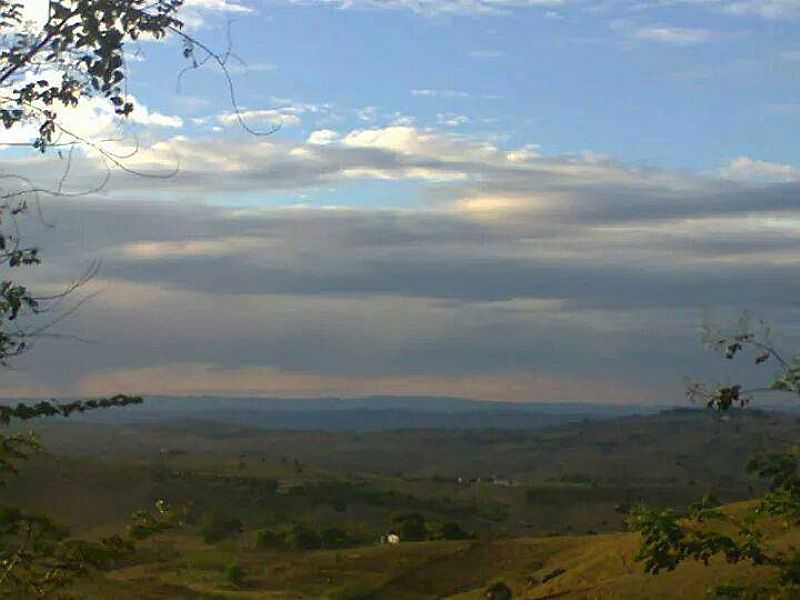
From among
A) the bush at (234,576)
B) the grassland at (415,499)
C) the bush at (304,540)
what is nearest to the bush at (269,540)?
the bush at (304,540)

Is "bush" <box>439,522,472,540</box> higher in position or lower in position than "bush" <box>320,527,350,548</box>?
higher

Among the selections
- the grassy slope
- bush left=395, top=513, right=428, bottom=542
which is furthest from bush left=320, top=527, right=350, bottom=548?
the grassy slope

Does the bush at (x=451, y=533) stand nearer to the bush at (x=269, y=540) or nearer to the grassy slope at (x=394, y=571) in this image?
the bush at (x=269, y=540)

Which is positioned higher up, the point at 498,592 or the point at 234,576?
the point at 498,592

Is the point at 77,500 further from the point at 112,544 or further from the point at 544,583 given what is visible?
the point at 112,544

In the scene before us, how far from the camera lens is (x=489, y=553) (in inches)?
1348

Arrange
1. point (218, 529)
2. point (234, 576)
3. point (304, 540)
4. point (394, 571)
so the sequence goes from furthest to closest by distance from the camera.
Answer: point (218, 529) < point (304, 540) < point (394, 571) < point (234, 576)

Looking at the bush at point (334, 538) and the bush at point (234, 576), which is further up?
the bush at point (234, 576)

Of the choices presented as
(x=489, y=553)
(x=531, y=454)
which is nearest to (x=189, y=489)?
(x=489, y=553)

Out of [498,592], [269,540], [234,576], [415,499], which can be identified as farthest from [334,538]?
[415,499]

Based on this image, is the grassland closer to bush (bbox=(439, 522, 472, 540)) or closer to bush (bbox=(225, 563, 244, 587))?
bush (bbox=(225, 563, 244, 587))

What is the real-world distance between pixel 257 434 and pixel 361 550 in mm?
126682

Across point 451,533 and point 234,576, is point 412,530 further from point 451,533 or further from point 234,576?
point 234,576

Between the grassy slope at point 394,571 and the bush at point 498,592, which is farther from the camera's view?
the grassy slope at point 394,571
